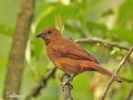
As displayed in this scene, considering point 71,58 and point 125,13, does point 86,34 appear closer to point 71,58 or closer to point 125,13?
point 125,13

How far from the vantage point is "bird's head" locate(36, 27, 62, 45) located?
3506mm

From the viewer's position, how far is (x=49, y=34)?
3.54 metres

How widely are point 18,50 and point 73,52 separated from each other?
1.21 feet

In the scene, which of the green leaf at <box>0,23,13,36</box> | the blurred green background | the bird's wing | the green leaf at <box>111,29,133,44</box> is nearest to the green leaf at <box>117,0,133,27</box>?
the blurred green background

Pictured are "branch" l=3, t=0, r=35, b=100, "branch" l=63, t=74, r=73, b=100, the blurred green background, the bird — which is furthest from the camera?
the blurred green background

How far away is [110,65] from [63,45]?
64 centimetres

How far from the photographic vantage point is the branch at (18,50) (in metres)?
3.04

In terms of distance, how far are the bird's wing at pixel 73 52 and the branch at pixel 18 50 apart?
10.5 inches

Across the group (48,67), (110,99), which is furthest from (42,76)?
(110,99)

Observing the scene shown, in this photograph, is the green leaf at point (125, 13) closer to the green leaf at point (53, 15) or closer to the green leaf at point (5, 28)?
the green leaf at point (53, 15)

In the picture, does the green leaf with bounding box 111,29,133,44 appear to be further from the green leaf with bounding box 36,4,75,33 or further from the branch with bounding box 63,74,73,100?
the branch with bounding box 63,74,73,100

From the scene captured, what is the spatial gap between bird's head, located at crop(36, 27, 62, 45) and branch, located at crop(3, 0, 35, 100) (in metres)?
0.29

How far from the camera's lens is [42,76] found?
365 cm

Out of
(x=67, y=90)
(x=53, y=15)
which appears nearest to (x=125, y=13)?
(x=53, y=15)
